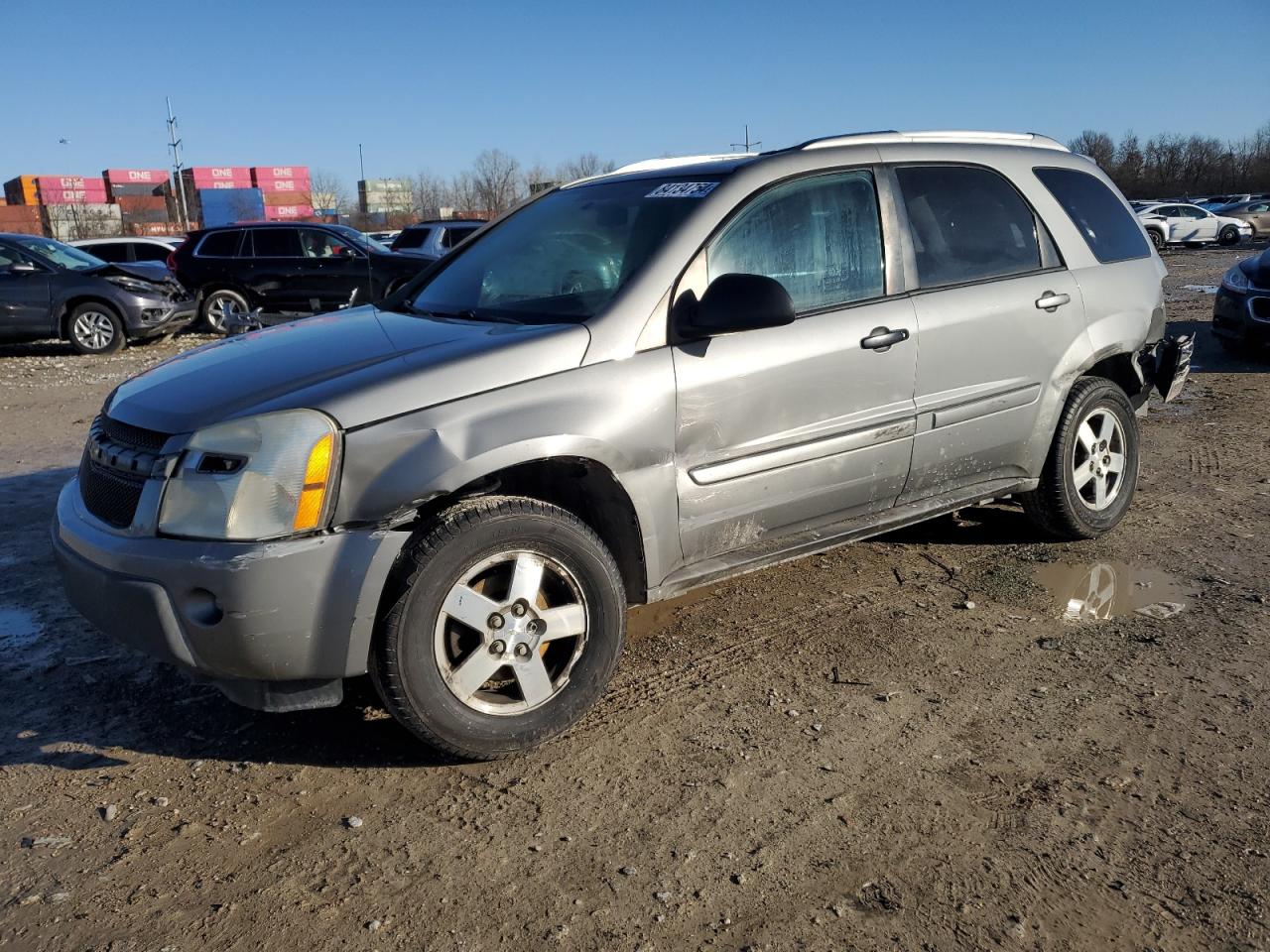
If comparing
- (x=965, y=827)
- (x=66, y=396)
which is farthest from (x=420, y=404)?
(x=66, y=396)

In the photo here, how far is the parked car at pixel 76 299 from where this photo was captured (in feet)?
42.0

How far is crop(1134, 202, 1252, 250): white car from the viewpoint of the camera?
106 feet

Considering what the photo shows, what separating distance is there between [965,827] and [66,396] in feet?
31.4

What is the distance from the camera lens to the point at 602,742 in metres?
3.30

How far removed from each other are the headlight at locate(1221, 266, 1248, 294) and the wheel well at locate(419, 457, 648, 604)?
29.0 ft

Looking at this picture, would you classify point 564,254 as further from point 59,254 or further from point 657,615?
point 59,254

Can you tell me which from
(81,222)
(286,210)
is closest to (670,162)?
(81,222)

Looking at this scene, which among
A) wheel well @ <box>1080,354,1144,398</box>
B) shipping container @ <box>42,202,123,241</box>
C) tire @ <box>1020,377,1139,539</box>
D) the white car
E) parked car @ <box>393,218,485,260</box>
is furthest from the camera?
shipping container @ <box>42,202,123,241</box>

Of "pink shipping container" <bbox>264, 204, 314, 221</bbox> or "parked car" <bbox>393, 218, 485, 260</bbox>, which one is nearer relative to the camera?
"parked car" <bbox>393, 218, 485, 260</bbox>

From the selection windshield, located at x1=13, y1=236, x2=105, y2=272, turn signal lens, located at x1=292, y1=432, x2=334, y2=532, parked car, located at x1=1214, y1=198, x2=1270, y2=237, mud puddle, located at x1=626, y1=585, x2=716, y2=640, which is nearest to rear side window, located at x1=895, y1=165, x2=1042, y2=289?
mud puddle, located at x1=626, y1=585, x2=716, y2=640

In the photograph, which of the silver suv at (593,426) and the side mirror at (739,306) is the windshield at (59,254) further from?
the side mirror at (739,306)

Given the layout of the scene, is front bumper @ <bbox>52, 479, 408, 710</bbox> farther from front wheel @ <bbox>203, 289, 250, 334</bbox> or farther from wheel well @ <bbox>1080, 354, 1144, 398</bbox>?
front wheel @ <bbox>203, 289, 250, 334</bbox>

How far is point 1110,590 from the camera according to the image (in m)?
4.46

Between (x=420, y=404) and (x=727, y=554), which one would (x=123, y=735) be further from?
(x=727, y=554)
